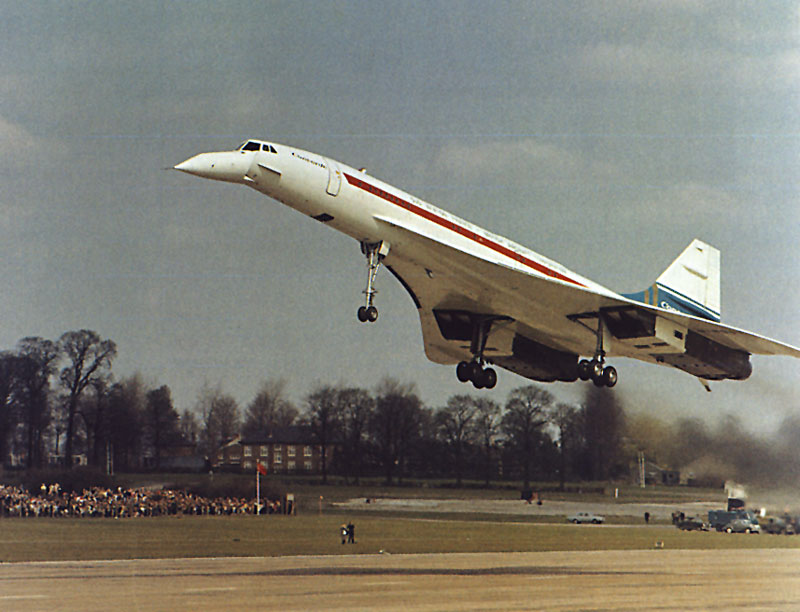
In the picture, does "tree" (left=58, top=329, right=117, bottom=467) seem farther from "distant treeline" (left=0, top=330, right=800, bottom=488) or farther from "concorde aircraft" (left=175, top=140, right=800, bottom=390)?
"concorde aircraft" (left=175, top=140, right=800, bottom=390)

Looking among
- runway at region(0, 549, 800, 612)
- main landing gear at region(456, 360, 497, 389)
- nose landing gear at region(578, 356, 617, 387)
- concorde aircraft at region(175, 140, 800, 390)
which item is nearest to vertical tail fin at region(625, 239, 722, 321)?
concorde aircraft at region(175, 140, 800, 390)

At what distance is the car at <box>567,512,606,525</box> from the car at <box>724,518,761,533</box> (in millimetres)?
4768

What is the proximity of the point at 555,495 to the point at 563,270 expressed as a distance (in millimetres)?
17763

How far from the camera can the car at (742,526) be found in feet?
117

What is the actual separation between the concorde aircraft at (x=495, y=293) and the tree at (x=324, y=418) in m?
12.9

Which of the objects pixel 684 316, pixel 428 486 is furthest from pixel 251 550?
pixel 684 316

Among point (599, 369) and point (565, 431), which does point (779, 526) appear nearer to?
point (565, 431)

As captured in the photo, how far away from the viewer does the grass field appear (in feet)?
93.5

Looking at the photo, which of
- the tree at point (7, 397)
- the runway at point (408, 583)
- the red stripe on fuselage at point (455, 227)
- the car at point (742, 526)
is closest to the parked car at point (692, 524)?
the car at point (742, 526)

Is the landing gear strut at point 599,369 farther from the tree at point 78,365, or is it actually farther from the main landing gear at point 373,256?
the tree at point 78,365

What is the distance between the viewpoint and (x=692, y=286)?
26.9m

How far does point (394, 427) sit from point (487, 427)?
13.0ft

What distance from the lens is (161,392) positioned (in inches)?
1596

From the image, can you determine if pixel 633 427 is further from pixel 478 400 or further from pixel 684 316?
pixel 684 316
